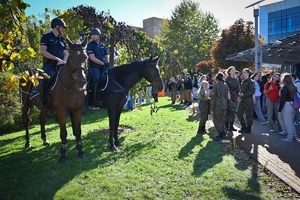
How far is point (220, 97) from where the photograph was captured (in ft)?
26.1

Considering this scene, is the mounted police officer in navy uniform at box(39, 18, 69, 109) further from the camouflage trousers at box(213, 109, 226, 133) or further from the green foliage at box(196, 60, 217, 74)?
the green foliage at box(196, 60, 217, 74)

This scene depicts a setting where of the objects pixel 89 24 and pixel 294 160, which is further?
pixel 89 24

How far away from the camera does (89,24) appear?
28.8 ft

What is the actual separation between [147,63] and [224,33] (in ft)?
65.2

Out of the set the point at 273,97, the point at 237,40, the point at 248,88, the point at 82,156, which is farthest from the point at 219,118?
the point at 237,40

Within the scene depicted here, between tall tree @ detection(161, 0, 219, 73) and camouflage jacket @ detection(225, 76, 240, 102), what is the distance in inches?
1142

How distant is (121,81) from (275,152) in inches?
186

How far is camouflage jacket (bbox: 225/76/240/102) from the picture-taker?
30.2 feet

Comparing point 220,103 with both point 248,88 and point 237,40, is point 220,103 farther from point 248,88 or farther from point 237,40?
point 237,40

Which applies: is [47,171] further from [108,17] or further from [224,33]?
[224,33]

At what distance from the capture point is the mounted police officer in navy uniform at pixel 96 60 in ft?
22.2

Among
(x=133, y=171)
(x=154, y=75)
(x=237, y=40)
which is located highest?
(x=237, y=40)

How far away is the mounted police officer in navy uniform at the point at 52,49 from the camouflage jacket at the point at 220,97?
186 inches

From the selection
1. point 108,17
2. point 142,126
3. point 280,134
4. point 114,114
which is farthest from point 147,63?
point 280,134
